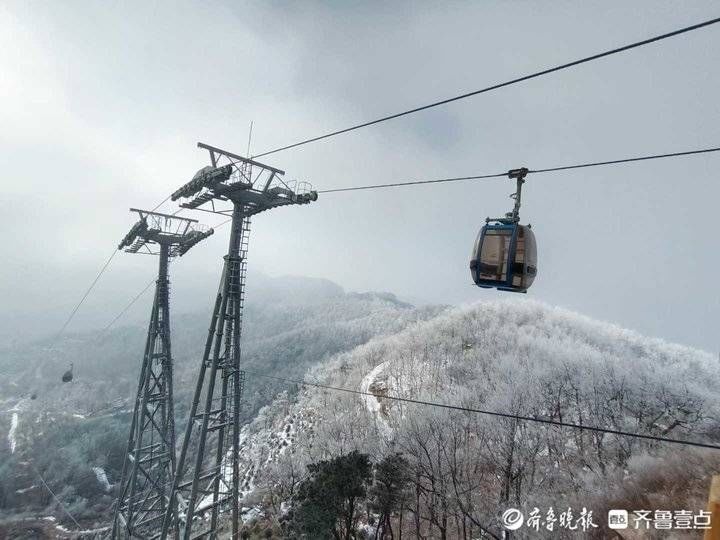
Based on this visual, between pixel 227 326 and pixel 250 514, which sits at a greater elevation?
pixel 227 326

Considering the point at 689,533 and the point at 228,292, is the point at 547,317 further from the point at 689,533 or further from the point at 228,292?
the point at 228,292

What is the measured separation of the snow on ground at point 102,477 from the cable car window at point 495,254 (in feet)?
250

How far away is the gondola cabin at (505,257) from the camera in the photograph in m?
7.80

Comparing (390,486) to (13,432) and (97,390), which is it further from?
(97,390)

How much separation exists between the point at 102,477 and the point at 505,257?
82.4 metres

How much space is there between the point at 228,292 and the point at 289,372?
85653 mm

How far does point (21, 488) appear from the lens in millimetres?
54906

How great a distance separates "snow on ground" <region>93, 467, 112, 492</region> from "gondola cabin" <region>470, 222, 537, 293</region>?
7624 cm

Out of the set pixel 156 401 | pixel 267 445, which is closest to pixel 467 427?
pixel 156 401

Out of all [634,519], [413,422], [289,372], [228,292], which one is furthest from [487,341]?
[289,372]

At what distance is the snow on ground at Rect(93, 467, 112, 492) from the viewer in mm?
56166

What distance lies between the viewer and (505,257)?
791 cm

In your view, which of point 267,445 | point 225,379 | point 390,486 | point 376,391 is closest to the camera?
point 225,379

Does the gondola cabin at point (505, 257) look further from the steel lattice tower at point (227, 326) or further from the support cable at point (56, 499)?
the support cable at point (56, 499)
